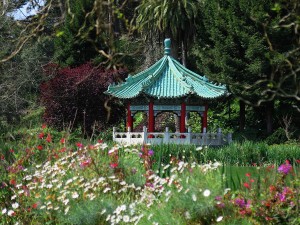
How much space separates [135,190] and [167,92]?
44.0ft

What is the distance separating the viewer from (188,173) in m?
6.01

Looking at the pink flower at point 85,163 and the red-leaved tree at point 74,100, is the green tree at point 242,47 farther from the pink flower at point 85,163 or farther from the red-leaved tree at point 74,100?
the pink flower at point 85,163

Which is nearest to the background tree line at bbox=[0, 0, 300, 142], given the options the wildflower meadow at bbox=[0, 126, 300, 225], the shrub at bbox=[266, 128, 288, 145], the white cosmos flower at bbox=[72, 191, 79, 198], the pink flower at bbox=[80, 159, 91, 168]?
the shrub at bbox=[266, 128, 288, 145]

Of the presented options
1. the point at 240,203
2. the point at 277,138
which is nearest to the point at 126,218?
the point at 240,203

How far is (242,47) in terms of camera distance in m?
24.3

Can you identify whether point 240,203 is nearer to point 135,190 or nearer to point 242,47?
point 135,190

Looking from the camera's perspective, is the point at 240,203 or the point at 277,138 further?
the point at 277,138

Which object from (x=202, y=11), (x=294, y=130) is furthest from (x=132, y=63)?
(x=294, y=130)

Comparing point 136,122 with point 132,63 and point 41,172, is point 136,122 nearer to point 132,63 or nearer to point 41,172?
point 132,63

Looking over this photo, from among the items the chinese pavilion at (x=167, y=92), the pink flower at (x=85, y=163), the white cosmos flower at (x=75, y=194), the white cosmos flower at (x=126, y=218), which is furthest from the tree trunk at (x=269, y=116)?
the white cosmos flower at (x=126, y=218)

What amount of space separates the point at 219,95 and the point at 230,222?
49.3 feet

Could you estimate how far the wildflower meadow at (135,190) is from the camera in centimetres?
514

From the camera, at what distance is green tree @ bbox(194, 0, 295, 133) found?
2277 centimetres

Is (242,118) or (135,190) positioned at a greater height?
(242,118)
